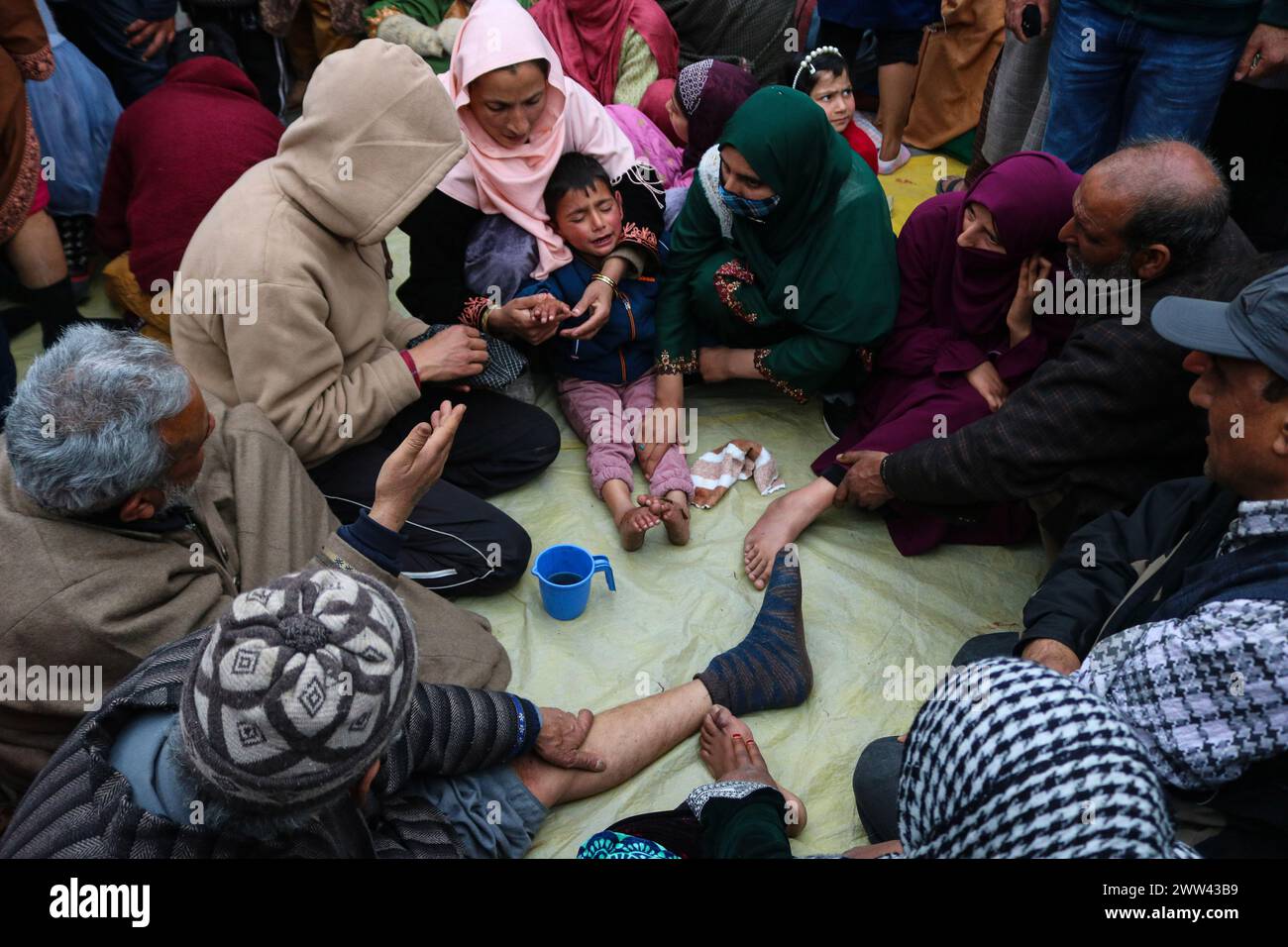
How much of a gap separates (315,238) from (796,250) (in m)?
1.50

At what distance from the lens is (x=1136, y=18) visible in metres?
3.28

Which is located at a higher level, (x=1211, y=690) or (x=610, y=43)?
(x=610, y=43)

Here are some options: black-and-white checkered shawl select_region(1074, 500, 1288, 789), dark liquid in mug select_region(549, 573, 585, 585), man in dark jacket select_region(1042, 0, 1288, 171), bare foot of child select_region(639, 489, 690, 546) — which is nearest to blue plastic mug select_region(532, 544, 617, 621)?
dark liquid in mug select_region(549, 573, 585, 585)

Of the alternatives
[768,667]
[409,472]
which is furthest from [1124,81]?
[409,472]

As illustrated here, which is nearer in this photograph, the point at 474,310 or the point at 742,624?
the point at 742,624

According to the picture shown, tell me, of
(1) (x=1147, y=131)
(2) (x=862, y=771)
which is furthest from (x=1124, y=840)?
(1) (x=1147, y=131)

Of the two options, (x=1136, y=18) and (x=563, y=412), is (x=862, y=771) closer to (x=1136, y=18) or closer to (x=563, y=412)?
(x=563, y=412)

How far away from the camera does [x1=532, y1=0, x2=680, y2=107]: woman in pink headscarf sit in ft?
14.2

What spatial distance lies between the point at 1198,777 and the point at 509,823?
1.34 metres

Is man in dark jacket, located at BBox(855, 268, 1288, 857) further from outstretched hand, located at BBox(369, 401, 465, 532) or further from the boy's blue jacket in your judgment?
the boy's blue jacket

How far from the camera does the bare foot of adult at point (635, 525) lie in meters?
3.02

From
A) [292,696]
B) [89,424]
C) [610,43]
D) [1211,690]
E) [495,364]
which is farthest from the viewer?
[610,43]

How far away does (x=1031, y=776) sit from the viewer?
49.8 inches
